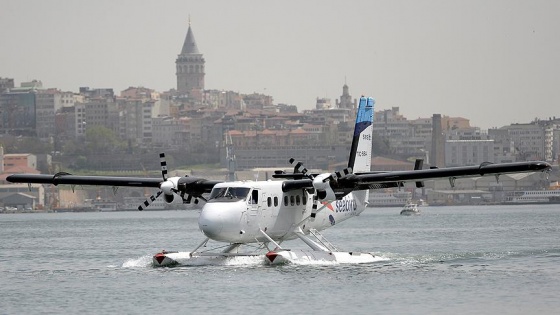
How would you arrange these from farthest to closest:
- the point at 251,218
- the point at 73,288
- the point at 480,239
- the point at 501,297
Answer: the point at 480,239 → the point at 251,218 → the point at 73,288 → the point at 501,297

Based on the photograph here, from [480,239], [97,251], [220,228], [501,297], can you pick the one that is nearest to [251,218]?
[220,228]

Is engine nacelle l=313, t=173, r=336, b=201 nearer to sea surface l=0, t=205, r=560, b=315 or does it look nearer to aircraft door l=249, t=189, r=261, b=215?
aircraft door l=249, t=189, r=261, b=215

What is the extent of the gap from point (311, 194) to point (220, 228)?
4.48m

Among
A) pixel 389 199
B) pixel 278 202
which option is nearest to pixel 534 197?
pixel 389 199

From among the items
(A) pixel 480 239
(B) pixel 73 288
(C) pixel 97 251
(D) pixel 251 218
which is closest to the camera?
(B) pixel 73 288

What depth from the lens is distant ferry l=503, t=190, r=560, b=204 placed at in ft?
629

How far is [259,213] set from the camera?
40.0 metres

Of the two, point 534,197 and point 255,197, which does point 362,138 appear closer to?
point 255,197

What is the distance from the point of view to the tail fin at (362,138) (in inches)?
1777

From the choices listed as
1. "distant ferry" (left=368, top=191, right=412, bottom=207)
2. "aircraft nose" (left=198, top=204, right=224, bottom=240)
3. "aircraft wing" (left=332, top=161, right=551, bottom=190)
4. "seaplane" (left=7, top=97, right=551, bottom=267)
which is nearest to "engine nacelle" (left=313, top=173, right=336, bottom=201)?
"seaplane" (left=7, top=97, right=551, bottom=267)

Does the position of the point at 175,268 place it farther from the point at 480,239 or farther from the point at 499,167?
the point at 480,239

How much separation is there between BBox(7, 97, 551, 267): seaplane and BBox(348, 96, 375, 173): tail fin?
151 cm

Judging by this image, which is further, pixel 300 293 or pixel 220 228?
pixel 220 228

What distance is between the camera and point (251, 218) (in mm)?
39719
